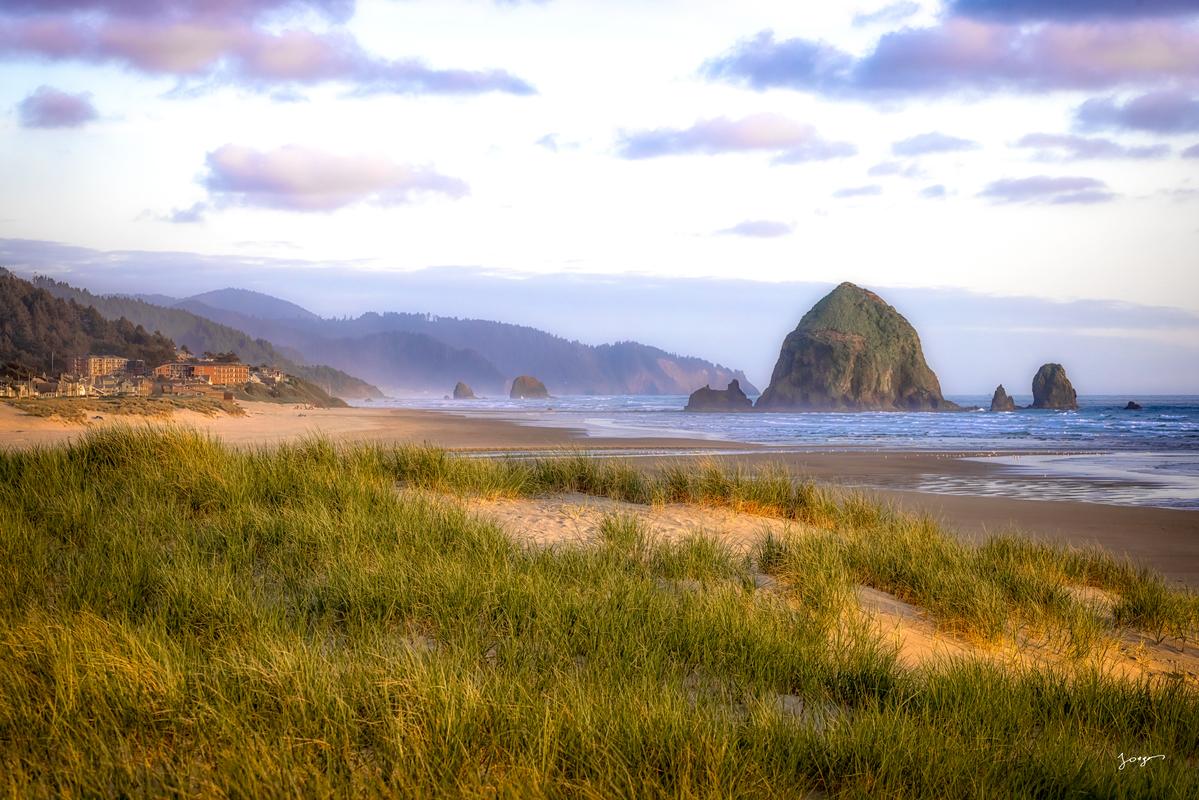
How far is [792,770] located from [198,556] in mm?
4480

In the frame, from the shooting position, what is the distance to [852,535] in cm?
941

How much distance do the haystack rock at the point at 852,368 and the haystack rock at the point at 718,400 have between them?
7.08m

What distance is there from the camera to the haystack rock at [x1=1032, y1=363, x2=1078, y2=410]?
91938mm

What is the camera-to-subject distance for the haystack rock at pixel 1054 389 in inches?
3620

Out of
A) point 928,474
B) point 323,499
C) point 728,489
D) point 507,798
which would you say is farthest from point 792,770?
point 928,474

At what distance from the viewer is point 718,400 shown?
9594 cm

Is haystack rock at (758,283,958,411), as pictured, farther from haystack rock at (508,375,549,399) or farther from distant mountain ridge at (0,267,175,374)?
distant mountain ridge at (0,267,175,374)

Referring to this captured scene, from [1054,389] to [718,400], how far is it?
37.1 metres

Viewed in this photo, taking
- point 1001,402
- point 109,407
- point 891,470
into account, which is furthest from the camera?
point 1001,402

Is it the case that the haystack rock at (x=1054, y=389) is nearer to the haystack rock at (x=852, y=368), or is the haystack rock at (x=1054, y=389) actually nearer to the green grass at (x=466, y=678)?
the haystack rock at (x=852, y=368)

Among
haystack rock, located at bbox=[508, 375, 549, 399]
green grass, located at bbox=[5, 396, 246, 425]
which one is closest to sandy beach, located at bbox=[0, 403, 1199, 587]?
green grass, located at bbox=[5, 396, 246, 425]

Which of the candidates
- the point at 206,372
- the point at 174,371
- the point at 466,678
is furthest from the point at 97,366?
the point at 466,678

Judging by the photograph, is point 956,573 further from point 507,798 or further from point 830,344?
point 830,344

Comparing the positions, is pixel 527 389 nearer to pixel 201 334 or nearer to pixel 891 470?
pixel 201 334
